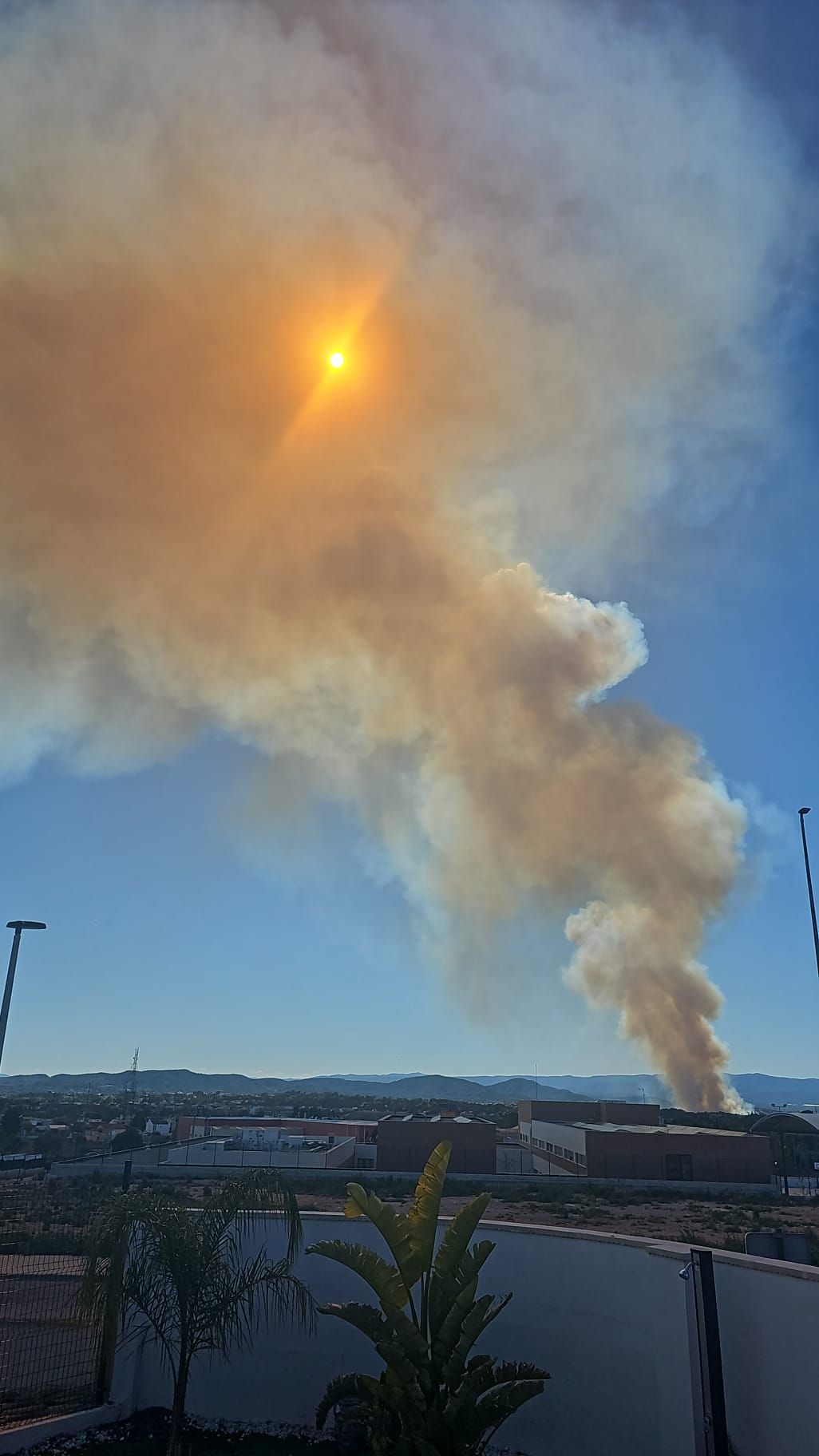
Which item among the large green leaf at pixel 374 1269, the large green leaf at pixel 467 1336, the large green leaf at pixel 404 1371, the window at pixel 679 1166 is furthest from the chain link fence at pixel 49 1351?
the window at pixel 679 1166

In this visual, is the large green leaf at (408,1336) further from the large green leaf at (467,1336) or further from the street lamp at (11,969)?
the street lamp at (11,969)

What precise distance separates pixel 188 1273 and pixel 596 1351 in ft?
13.8

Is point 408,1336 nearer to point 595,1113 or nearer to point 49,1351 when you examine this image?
point 49,1351

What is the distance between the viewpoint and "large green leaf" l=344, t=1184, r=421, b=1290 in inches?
332

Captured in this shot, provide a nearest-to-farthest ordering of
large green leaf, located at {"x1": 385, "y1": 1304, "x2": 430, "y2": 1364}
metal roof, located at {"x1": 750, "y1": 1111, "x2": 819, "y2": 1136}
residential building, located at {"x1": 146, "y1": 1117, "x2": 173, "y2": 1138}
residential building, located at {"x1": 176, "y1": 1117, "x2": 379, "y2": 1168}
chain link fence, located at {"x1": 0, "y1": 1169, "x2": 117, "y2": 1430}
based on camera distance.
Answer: large green leaf, located at {"x1": 385, "y1": 1304, "x2": 430, "y2": 1364}, chain link fence, located at {"x1": 0, "y1": 1169, "x2": 117, "y2": 1430}, metal roof, located at {"x1": 750, "y1": 1111, "x2": 819, "y2": 1136}, residential building, located at {"x1": 176, "y1": 1117, "x2": 379, "y2": 1168}, residential building, located at {"x1": 146, "y1": 1117, "x2": 173, "y2": 1138}

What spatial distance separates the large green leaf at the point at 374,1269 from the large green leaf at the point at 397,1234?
0.10 metres

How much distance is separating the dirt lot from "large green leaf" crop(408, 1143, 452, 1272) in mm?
11849

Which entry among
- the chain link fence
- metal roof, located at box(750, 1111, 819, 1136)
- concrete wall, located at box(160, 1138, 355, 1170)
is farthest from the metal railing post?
metal roof, located at box(750, 1111, 819, 1136)

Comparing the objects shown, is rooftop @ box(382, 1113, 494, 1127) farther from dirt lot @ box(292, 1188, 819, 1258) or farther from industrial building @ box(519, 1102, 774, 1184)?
dirt lot @ box(292, 1188, 819, 1258)

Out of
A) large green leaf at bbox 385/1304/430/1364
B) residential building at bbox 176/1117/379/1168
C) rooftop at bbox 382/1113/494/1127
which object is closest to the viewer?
large green leaf at bbox 385/1304/430/1364

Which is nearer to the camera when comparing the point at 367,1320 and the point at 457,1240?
the point at 367,1320

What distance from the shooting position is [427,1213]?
8.75 m

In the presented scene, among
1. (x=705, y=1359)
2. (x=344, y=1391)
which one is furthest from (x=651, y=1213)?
(x=705, y=1359)

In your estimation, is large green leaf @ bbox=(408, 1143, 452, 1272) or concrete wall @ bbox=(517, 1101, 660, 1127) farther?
concrete wall @ bbox=(517, 1101, 660, 1127)
